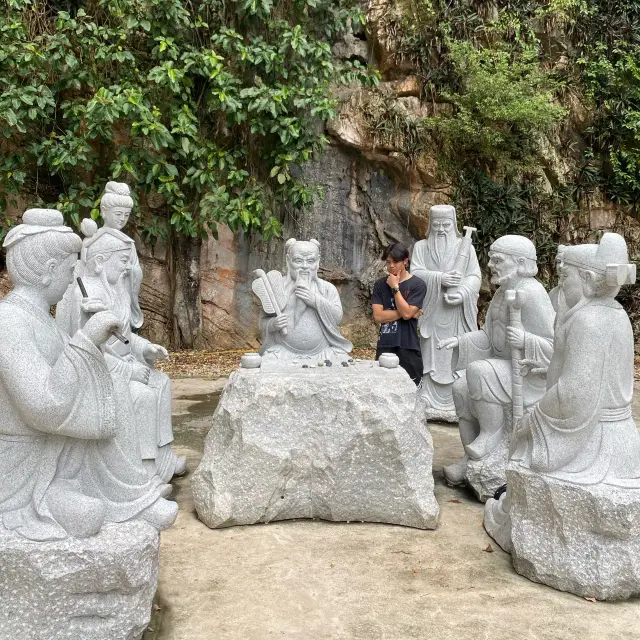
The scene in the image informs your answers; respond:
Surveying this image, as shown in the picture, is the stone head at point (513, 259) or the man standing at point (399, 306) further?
the man standing at point (399, 306)

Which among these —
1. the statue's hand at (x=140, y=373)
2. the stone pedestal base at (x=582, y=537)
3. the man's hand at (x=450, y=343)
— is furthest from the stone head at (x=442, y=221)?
the stone pedestal base at (x=582, y=537)

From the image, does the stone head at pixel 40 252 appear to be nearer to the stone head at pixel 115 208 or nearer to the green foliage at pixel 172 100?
the stone head at pixel 115 208

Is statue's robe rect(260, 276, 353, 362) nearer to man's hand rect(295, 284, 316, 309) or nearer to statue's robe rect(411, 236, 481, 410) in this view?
man's hand rect(295, 284, 316, 309)

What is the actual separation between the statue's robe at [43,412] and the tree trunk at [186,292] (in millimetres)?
7982

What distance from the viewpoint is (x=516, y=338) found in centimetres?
436

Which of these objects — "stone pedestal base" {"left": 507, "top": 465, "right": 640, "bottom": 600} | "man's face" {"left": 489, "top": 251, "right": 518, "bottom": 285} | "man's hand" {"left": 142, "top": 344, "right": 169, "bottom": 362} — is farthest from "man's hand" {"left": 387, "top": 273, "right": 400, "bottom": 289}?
"stone pedestal base" {"left": 507, "top": 465, "right": 640, "bottom": 600}

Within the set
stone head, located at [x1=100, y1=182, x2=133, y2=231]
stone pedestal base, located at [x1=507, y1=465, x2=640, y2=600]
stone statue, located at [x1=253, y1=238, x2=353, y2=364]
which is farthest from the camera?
stone statue, located at [x1=253, y1=238, x2=353, y2=364]

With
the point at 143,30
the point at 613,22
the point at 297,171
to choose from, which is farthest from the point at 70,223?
the point at 613,22

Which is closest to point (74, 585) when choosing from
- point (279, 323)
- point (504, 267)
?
point (279, 323)

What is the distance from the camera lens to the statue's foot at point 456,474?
4930 mm

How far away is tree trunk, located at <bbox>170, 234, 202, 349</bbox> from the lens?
34.7 feet

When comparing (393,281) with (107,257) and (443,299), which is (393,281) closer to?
(443,299)

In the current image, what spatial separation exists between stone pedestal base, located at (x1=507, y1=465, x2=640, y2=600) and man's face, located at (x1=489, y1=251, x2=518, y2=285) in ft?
5.18

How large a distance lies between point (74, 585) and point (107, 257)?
2.59 meters
